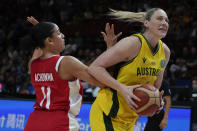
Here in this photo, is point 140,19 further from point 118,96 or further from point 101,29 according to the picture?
point 101,29

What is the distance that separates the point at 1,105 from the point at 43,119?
3.64 meters

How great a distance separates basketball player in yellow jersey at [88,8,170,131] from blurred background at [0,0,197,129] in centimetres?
329

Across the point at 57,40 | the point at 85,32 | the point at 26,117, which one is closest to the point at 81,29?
the point at 85,32

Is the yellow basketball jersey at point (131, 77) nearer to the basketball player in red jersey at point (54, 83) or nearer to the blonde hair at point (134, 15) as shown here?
the blonde hair at point (134, 15)

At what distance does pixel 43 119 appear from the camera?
2561mm

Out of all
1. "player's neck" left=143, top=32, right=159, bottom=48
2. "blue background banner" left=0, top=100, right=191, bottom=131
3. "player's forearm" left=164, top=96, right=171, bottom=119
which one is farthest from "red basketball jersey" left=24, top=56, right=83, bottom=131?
"blue background banner" left=0, top=100, right=191, bottom=131

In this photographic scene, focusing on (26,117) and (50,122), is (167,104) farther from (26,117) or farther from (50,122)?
(50,122)

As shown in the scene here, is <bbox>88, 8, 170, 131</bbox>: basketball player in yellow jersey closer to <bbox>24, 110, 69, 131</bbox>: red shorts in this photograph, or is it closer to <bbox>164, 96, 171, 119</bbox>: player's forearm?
<bbox>24, 110, 69, 131</bbox>: red shorts

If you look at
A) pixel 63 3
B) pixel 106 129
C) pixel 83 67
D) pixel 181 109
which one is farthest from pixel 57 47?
pixel 63 3

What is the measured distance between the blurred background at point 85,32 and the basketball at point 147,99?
139 inches

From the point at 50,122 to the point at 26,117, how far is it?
3.35 metres

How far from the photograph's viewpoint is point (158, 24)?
2.98 m

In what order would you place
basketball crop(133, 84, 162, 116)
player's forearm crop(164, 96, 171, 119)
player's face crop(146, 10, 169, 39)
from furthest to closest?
player's forearm crop(164, 96, 171, 119), player's face crop(146, 10, 169, 39), basketball crop(133, 84, 162, 116)

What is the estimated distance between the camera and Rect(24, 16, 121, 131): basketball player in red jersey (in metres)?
2.53
